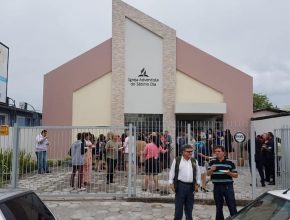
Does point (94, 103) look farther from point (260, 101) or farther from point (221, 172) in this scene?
point (260, 101)

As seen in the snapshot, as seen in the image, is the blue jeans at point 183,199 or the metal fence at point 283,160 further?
the metal fence at point 283,160

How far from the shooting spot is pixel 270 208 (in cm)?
457

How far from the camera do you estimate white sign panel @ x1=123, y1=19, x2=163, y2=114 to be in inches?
859

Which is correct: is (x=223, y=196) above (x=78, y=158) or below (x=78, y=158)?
below

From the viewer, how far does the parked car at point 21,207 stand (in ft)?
12.1

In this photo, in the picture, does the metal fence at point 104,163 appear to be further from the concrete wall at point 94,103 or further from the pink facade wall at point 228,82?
the pink facade wall at point 228,82

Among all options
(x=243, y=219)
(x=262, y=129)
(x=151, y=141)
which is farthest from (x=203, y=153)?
(x=262, y=129)

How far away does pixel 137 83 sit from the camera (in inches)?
860

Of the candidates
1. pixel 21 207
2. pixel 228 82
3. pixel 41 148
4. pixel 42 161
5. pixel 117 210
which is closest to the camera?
pixel 21 207

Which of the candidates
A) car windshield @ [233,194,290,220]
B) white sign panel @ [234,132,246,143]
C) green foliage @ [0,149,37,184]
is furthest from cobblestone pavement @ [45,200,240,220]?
car windshield @ [233,194,290,220]

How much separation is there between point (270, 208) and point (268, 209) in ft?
0.11

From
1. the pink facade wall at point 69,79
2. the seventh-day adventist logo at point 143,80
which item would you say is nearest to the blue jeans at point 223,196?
the seventh-day adventist logo at point 143,80

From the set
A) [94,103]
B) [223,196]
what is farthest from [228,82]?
[223,196]

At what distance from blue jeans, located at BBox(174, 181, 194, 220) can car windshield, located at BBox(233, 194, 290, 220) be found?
2573 mm
